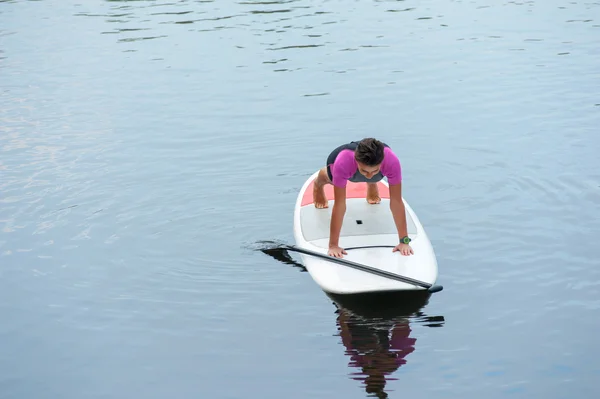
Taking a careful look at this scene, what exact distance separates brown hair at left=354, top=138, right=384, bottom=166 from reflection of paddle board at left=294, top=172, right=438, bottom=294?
1.15 metres

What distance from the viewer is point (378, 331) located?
7.91m

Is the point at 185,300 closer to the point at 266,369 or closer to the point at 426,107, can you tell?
the point at 266,369

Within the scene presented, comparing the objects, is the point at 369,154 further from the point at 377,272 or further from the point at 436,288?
the point at 436,288

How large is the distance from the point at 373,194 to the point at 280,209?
1813 mm

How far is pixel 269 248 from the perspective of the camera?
9.89 metres

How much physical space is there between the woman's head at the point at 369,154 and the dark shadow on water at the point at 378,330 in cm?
137

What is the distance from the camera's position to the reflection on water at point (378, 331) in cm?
723

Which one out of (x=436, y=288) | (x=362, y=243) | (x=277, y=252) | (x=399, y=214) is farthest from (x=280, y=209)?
(x=436, y=288)

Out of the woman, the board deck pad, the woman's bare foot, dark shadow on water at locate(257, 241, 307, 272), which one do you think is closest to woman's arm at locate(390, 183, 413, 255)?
the woman

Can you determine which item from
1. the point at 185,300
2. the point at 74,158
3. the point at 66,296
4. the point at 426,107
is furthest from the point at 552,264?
the point at 74,158

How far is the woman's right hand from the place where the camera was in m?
8.79

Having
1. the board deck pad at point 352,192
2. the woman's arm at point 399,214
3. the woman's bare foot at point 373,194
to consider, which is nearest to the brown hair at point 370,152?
the woman's arm at point 399,214

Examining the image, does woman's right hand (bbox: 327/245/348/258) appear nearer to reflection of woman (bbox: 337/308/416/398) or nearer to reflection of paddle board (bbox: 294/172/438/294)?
reflection of paddle board (bbox: 294/172/438/294)

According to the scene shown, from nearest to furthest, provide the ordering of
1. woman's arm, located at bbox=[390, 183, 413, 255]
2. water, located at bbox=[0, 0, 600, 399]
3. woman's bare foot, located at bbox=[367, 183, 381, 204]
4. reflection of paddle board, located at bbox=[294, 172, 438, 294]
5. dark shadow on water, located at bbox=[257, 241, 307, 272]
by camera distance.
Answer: water, located at bbox=[0, 0, 600, 399] < reflection of paddle board, located at bbox=[294, 172, 438, 294] < woman's arm, located at bbox=[390, 183, 413, 255] < dark shadow on water, located at bbox=[257, 241, 307, 272] < woman's bare foot, located at bbox=[367, 183, 381, 204]
